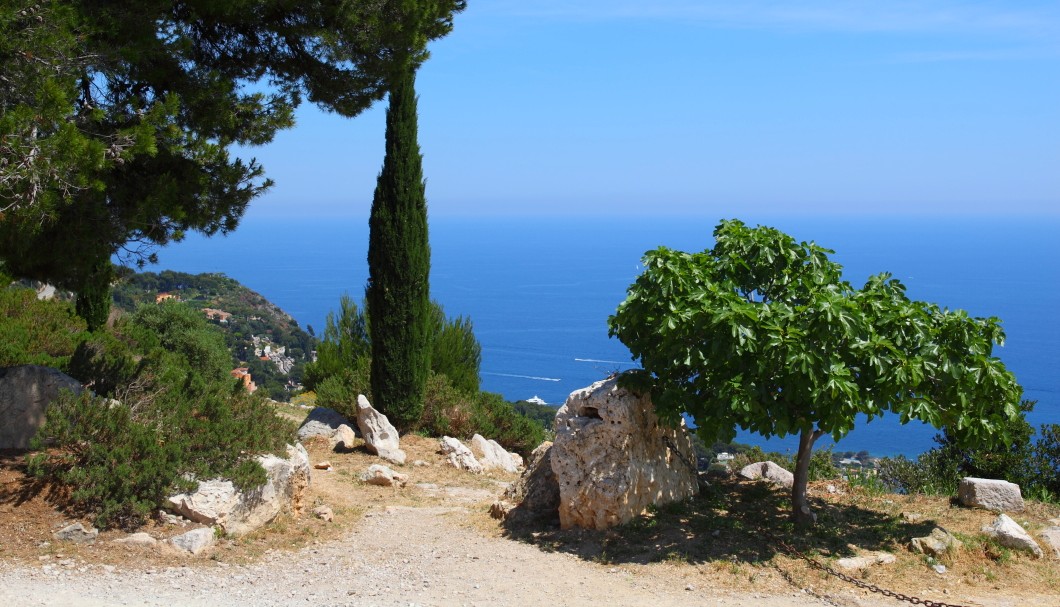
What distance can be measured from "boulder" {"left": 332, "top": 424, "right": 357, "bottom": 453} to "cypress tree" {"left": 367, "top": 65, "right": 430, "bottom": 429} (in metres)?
1.10

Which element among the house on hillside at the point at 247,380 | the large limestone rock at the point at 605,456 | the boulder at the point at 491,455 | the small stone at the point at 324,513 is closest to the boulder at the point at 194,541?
the small stone at the point at 324,513

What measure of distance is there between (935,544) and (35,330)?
13.0m

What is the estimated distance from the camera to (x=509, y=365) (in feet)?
236

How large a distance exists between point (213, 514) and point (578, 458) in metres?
3.61

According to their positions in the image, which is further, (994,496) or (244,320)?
(244,320)

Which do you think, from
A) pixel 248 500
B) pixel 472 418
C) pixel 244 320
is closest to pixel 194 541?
pixel 248 500

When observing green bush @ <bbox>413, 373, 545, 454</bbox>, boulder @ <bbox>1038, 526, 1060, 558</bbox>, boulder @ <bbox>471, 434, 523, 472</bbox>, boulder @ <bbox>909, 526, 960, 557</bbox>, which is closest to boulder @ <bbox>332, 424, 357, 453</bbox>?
green bush @ <bbox>413, 373, 545, 454</bbox>

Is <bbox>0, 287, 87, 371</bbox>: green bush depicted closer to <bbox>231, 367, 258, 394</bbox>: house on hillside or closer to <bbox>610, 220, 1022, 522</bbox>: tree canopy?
<bbox>231, 367, 258, 394</bbox>: house on hillside

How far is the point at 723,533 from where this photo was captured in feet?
27.3

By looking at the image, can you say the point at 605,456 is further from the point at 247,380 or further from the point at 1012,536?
the point at 247,380

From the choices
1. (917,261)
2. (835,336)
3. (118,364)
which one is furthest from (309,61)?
(917,261)

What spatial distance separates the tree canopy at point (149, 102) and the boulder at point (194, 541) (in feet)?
10.0

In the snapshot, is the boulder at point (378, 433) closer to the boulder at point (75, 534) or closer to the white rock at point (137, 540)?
the white rock at point (137, 540)

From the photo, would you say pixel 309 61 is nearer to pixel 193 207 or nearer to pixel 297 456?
pixel 193 207
